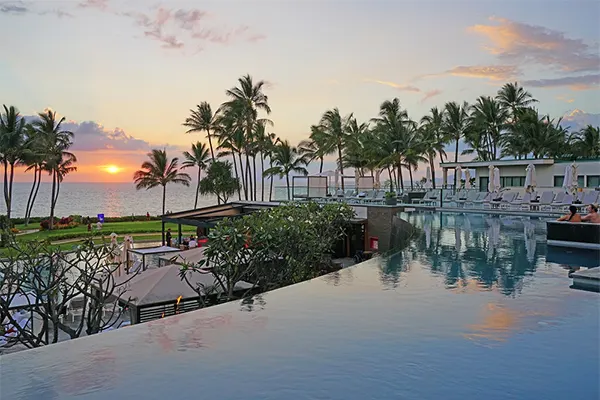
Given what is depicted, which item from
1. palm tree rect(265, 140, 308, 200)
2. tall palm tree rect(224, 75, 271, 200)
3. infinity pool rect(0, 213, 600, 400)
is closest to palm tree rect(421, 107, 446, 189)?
palm tree rect(265, 140, 308, 200)

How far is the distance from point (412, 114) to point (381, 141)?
329 inches

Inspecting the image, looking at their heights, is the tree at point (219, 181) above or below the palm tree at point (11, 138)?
below

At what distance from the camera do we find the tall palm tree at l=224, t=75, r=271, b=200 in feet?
121

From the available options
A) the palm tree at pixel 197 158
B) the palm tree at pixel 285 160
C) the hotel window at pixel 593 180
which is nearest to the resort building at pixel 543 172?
the hotel window at pixel 593 180

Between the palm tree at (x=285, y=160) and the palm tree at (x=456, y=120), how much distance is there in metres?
13.9

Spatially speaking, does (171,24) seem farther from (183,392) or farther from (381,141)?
(381,141)

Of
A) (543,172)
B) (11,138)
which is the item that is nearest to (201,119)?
(11,138)

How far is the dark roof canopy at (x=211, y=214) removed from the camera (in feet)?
67.6

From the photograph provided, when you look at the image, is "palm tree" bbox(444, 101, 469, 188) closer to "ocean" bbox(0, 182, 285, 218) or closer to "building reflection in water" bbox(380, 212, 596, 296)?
"ocean" bbox(0, 182, 285, 218)

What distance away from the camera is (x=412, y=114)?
4097cm

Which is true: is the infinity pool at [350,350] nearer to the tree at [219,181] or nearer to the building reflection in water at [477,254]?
the building reflection in water at [477,254]

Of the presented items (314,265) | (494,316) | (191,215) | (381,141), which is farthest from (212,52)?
(381,141)

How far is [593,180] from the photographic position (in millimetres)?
24547

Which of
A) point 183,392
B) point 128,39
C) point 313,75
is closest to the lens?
point 183,392
